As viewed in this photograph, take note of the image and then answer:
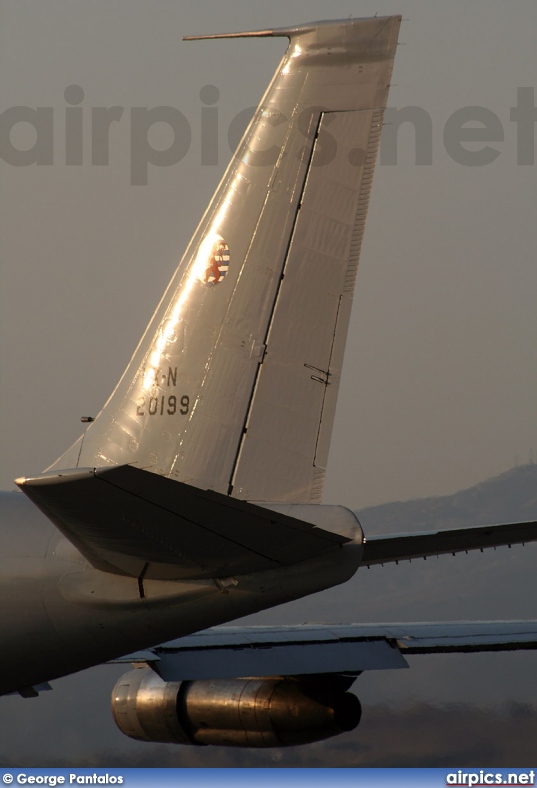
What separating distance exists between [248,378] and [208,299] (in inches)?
47.9

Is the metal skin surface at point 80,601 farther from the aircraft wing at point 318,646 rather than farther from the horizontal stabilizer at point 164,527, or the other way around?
the aircraft wing at point 318,646

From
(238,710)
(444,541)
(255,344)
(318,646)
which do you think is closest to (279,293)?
(255,344)

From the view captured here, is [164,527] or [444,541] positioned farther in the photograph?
[444,541]

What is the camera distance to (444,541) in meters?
13.4

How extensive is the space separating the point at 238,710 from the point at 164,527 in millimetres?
14104

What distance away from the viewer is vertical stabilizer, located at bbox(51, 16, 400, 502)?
14.5 m

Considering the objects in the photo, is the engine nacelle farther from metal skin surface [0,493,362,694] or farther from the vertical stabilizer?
the vertical stabilizer

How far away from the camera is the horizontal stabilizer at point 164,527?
9.96m

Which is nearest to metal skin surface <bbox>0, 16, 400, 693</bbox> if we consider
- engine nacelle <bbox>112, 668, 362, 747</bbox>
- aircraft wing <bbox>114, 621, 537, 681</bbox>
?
aircraft wing <bbox>114, 621, 537, 681</bbox>

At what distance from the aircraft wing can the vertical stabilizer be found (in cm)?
761

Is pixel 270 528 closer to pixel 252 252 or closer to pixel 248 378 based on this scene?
pixel 248 378

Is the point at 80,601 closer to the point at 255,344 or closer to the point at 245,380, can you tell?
the point at 245,380

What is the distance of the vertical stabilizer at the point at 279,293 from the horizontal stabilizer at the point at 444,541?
3.32ft

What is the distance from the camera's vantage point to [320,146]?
15.0 metres
